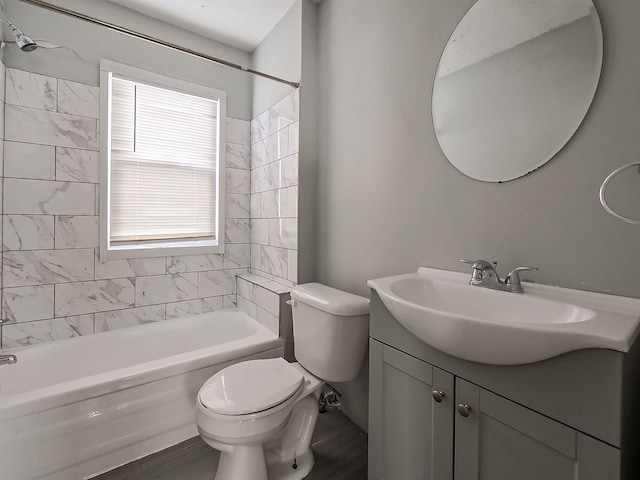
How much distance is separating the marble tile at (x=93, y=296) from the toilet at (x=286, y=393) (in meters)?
1.18

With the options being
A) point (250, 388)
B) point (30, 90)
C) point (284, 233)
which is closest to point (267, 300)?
point (284, 233)

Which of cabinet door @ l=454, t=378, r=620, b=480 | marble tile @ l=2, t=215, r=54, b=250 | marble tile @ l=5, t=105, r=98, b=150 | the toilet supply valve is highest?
marble tile @ l=5, t=105, r=98, b=150

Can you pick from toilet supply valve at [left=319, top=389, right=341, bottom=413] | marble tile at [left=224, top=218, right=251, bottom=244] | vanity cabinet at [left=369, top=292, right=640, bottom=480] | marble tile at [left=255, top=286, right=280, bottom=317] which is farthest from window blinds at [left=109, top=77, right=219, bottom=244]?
vanity cabinet at [left=369, top=292, right=640, bottom=480]

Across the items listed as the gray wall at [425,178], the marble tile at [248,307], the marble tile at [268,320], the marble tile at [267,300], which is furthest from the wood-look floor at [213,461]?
the marble tile at [248,307]

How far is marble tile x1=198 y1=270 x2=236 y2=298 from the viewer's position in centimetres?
245

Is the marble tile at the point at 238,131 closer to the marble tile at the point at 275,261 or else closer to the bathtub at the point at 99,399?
the marble tile at the point at 275,261

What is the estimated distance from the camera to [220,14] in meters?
2.15

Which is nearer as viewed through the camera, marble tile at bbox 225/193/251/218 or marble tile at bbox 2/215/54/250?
marble tile at bbox 2/215/54/250

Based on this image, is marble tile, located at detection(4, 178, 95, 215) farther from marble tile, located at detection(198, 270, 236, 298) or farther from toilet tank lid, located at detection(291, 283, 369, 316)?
toilet tank lid, located at detection(291, 283, 369, 316)

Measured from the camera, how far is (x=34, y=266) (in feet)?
6.07

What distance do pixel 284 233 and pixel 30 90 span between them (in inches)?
69.9

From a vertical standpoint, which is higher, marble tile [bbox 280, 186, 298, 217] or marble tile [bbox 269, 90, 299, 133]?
marble tile [bbox 269, 90, 299, 133]

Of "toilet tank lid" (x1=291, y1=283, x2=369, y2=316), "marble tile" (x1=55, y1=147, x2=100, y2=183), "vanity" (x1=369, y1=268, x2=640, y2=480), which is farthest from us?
"marble tile" (x1=55, y1=147, x2=100, y2=183)

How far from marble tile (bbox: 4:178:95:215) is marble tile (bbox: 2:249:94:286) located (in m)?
0.26
